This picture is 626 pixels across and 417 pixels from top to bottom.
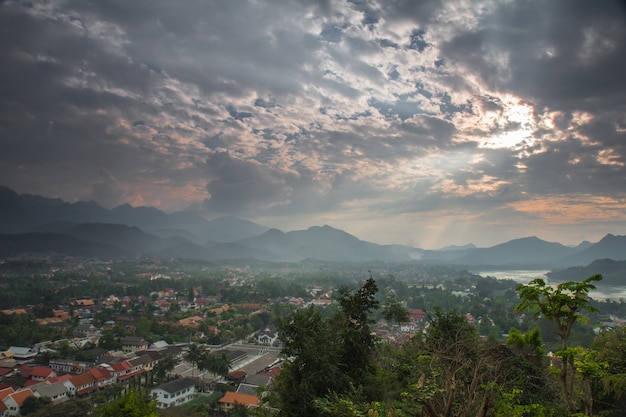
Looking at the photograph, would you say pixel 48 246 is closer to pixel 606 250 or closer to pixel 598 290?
pixel 598 290

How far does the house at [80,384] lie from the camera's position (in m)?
16.3

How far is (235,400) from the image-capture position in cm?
1475

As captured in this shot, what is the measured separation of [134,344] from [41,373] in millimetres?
6944

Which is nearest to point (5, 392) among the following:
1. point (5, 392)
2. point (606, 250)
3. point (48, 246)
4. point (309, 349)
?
point (5, 392)

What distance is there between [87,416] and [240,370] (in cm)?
824

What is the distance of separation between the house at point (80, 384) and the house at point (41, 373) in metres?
1.45

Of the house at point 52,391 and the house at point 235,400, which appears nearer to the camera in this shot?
the house at point 235,400

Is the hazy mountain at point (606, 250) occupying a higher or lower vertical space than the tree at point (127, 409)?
higher

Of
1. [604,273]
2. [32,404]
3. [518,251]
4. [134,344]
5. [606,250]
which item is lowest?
[134,344]

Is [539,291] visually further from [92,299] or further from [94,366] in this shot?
[92,299]

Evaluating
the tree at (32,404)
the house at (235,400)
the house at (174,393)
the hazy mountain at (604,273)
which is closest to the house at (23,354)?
the tree at (32,404)

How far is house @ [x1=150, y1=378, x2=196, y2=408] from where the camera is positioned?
616 inches

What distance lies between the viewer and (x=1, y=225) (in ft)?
490

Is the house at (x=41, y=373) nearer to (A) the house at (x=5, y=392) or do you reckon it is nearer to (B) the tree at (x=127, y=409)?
(A) the house at (x=5, y=392)
